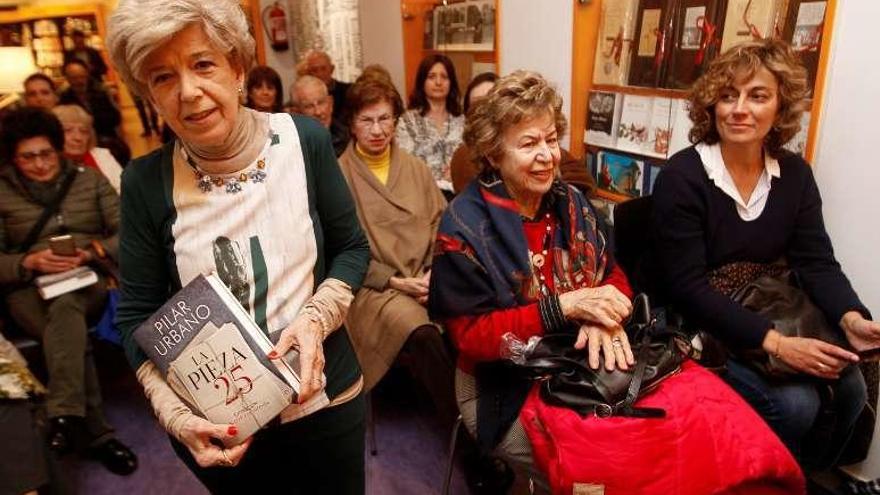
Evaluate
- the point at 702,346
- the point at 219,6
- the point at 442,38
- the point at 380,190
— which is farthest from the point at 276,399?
the point at 442,38

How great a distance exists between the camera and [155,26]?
864 mm

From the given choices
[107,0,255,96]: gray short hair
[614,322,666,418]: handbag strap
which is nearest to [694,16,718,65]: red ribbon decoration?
[614,322,666,418]: handbag strap

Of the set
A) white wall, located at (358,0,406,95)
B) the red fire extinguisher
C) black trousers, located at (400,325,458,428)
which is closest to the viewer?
black trousers, located at (400,325,458,428)

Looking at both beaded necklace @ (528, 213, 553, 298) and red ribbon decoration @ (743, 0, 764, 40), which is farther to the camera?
red ribbon decoration @ (743, 0, 764, 40)

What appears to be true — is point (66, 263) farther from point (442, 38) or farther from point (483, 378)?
point (442, 38)

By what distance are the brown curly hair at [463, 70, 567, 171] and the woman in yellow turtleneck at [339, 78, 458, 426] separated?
0.73 m

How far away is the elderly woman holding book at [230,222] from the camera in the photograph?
923 mm

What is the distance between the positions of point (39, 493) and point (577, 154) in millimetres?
2386

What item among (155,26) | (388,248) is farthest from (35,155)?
(155,26)

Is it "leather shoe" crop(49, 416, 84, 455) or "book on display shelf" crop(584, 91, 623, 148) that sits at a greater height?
"book on display shelf" crop(584, 91, 623, 148)

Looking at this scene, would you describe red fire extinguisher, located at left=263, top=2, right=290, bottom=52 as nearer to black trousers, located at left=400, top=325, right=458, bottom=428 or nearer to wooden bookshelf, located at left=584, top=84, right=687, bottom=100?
wooden bookshelf, located at left=584, top=84, right=687, bottom=100

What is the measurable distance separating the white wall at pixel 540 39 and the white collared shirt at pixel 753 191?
40.1 inches

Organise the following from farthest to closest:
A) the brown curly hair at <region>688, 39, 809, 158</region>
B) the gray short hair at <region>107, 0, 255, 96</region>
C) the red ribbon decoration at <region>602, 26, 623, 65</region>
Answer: the red ribbon decoration at <region>602, 26, 623, 65</region>, the brown curly hair at <region>688, 39, 809, 158</region>, the gray short hair at <region>107, 0, 255, 96</region>

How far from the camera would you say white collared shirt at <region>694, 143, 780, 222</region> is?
69.6 inches
